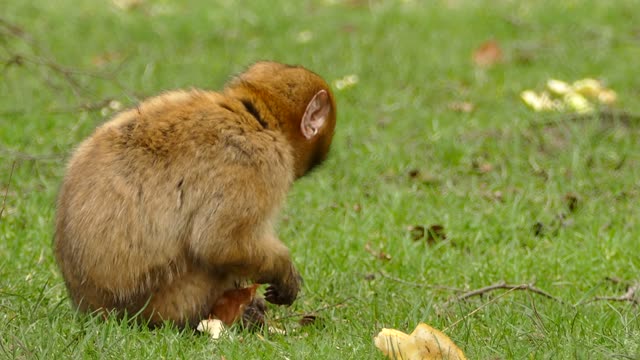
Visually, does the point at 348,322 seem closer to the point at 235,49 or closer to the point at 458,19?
the point at 235,49

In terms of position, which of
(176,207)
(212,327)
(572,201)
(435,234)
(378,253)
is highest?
(176,207)

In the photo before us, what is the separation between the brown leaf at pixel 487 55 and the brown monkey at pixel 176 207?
4.94 metres

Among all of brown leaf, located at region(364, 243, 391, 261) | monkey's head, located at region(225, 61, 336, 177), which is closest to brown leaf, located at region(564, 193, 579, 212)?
brown leaf, located at region(364, 243, 391, 261)

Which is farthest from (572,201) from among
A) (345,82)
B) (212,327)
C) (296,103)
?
(212,327)

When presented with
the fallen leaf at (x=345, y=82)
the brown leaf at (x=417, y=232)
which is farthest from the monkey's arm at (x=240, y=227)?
the fallen leaf at (x=345, y=82)

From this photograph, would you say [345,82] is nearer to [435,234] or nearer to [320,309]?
[435,234]

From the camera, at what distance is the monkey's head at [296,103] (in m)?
4.91

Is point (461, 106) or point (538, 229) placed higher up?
point (538, 229)

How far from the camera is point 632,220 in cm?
669

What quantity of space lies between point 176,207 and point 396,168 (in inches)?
126

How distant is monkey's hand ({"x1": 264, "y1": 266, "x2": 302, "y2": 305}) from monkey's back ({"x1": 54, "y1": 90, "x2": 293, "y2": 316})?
33cm

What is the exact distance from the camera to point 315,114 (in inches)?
196

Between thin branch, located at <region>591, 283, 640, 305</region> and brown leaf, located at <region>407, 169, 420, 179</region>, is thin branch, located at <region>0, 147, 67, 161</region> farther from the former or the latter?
thin branch, located at <region>591, 283, 640, 305</region>

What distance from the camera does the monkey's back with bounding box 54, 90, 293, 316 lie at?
176 inches
